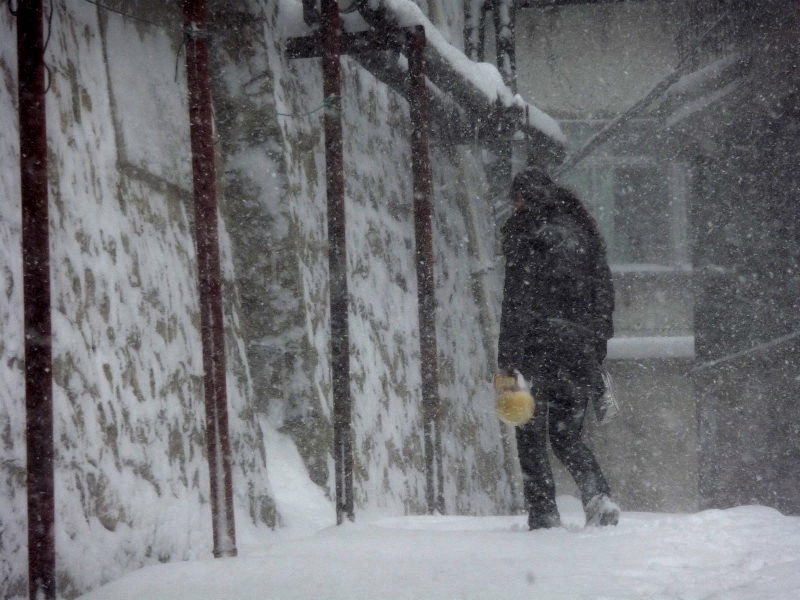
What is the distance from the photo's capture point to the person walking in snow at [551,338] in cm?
476

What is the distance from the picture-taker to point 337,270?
5.02 meters

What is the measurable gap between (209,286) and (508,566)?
130 centimetres

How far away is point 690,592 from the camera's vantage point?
2996mm

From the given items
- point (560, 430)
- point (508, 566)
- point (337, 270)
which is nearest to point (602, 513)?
point (560, 430)

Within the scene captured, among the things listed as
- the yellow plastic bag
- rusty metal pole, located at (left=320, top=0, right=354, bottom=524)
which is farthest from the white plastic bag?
rusty metal pole, located at (left=320, top=0, right=354, bottom=524)

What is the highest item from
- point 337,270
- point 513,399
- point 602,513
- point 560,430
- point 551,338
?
point 337,270

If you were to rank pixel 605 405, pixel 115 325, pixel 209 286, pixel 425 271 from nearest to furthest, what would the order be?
pixel 209 286
pixel 115 325
pixel 605 405
pixel 425 271

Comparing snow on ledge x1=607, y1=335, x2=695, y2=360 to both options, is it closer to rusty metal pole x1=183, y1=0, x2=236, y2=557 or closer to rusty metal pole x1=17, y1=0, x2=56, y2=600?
rusty metal pole x1=183, y1=0, x2=236, y2=557

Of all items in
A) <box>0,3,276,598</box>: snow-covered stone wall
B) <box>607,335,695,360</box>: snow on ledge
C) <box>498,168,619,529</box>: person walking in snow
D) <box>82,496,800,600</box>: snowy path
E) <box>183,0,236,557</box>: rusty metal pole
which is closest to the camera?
<box>82,496,800,600</box>: snowy path

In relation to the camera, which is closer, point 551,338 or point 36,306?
point 36,306

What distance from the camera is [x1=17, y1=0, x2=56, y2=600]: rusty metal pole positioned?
9.05 ft

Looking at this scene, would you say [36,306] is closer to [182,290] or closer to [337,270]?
[182,290]

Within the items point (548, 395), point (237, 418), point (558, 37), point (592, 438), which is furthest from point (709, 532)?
point (558, 37)

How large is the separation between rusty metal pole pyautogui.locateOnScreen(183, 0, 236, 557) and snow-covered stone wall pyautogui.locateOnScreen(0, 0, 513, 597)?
0.89 ft
